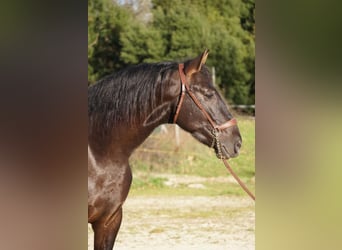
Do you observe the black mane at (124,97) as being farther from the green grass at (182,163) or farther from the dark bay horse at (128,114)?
the green grass at (182,163)

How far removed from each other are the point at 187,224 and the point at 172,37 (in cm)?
232

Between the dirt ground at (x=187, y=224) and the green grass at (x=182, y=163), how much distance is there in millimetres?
134

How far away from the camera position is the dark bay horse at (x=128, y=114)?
1776 millimetres

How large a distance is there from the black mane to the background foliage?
3.66 metres

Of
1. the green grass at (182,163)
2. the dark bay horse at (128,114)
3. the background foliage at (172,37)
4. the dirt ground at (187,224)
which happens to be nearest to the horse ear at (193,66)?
the dark bay horse at (128,114)

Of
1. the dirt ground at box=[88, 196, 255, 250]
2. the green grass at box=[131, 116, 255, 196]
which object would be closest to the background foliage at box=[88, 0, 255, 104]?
the green grass at box=[131, 116, 255, 196]

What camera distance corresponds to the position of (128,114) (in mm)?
1799

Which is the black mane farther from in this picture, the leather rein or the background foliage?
the background foliage

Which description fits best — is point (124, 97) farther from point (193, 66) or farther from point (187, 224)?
point (187, 224)

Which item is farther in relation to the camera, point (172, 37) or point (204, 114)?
point (172, 37)

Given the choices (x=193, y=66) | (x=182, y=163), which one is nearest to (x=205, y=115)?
(x=193, y=66)
